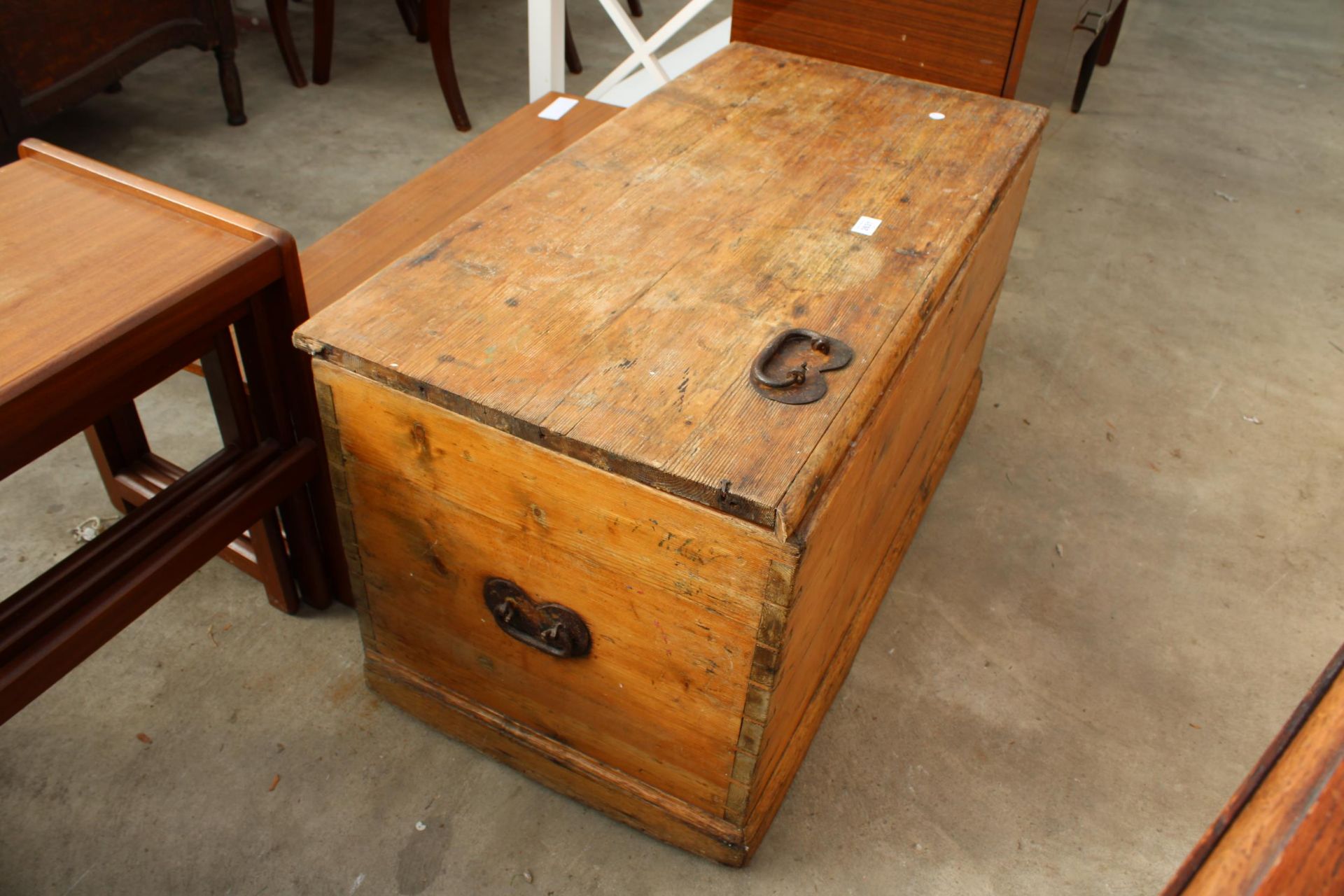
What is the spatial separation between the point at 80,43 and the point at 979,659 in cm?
263

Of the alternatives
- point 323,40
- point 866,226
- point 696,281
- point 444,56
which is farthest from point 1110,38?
point 696,281

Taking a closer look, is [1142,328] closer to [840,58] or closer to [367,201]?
[840,58]

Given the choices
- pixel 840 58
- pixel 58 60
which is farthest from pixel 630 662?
pixel 58 60

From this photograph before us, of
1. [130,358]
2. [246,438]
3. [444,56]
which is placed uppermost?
[130,358]

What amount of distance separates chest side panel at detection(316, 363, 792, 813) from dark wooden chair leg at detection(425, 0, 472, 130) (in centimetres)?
213

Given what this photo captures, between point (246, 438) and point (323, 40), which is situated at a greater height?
point (246, 438)

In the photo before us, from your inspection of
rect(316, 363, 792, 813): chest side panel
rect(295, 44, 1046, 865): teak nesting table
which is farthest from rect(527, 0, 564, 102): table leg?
rect(316, 363, 792, 813): chest side panel

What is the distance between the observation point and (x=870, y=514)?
146 cm

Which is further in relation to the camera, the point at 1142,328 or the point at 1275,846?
the point at 1142,328

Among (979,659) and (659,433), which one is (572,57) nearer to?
(979,659)

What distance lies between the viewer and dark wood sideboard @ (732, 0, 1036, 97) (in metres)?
1.90

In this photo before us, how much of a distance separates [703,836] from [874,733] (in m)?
0.36

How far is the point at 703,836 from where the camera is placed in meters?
1.40

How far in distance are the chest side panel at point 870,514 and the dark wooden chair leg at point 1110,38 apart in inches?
92.5
